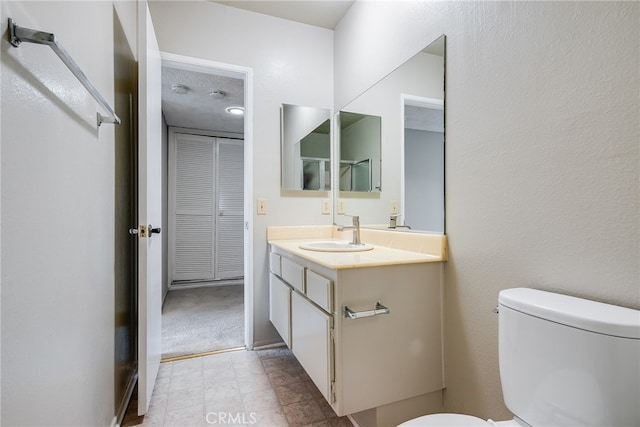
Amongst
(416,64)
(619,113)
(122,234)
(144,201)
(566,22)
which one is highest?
(416,64)

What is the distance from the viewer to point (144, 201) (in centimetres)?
146

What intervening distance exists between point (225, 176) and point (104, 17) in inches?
122

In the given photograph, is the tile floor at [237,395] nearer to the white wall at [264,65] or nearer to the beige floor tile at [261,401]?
the beige floor tile at [261,401]

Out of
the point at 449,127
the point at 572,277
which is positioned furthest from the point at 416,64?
→ the point at 572,277

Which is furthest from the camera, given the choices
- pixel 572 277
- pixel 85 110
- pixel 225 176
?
pixel 225 176

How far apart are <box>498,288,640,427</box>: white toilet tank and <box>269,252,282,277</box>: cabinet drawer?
1297 mm

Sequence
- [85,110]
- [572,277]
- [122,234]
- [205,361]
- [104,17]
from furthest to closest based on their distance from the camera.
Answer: [205,361], [122,234], [104,17], [85,110], [572,277]

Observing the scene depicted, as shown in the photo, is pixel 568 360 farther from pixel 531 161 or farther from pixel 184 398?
pixel 184 398

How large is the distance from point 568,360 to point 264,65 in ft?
7.52

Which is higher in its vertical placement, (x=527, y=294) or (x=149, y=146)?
(x=149, y=146)

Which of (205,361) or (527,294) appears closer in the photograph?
(527,294)

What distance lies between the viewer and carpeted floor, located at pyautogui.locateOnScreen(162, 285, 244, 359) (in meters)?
2.26

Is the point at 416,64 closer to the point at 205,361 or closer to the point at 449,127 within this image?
the point at 449,127

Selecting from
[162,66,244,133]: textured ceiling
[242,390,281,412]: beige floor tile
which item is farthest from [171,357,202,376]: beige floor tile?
[162,66,244,133]: textured ceiling
